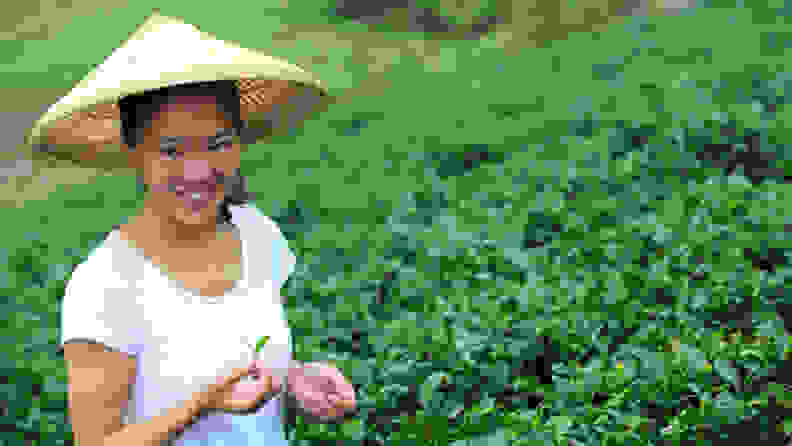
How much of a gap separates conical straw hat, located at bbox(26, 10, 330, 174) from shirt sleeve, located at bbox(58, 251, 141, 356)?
1.00 ft

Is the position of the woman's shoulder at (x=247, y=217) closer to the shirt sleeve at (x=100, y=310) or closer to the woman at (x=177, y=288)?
the woman at (x=177, y=288)

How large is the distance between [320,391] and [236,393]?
0.25 m

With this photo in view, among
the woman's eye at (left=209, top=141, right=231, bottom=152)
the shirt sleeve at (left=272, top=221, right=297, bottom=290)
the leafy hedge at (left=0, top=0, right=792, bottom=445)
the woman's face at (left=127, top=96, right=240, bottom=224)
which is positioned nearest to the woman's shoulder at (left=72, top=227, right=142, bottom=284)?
the woman's face at (left=127, top=96, right=240, bottom=224)

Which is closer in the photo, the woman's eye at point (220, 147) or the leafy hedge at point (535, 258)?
the woman's eye at point (220, 147)

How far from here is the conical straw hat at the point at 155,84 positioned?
7.07ft

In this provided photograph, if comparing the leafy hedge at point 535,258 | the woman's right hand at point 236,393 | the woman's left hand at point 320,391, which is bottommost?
the leafy hedge at point 535,258

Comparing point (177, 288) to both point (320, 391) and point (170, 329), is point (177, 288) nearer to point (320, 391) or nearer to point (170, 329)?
point (170, 329)

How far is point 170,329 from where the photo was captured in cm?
220

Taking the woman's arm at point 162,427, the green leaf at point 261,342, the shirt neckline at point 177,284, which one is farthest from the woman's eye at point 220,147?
the woman's arm at point 162,427

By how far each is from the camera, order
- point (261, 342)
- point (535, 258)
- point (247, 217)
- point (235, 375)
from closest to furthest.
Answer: point (235, 375), point (261, 342), point (247, 217), point (535, 258)

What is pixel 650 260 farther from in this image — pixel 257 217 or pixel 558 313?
pixel 257 217

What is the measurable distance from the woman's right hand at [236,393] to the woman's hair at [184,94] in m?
0.38

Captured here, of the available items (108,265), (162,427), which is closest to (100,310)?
(108,265)

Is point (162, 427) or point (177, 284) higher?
point (177, 284)
